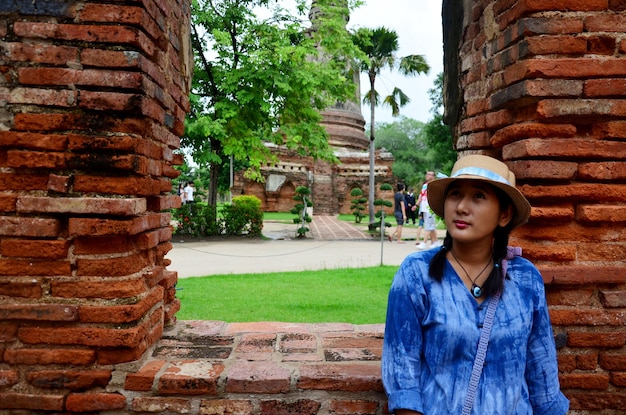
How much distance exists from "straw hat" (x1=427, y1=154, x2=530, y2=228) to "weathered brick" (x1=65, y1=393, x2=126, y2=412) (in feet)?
5.25

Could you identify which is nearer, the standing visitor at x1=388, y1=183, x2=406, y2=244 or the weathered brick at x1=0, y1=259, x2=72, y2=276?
the weathered brick at x1=0, y1=259, x2=72, y2=276

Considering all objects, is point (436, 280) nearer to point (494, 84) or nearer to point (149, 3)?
point (494, 84)

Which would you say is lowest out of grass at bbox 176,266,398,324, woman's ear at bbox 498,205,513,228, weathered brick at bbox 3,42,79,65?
grass at bbox 176,266,398,324

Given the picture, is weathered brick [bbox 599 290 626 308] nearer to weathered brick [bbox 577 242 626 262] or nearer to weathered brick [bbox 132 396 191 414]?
weathered brick [bbox 577 242 626 262]

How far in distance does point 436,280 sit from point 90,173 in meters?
1.52

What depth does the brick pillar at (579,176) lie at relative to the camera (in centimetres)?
213

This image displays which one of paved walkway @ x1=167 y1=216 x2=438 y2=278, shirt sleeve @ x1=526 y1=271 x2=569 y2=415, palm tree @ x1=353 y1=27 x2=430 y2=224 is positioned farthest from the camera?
palm tree @ x1=353 y1=27 x2=430 y2=224

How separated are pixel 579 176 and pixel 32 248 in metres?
2.42

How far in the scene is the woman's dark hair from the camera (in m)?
1.62

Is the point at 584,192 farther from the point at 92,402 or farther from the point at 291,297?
the point at 291,297

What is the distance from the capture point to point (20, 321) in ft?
6.81

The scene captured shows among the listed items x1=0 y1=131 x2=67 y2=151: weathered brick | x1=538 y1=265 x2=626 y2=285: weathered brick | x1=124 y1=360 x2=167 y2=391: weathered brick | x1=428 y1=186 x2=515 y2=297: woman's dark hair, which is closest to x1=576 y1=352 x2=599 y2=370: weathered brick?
x1=538 y1=265 x2=626 y2=285: weathered brick

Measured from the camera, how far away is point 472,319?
5.19 ft

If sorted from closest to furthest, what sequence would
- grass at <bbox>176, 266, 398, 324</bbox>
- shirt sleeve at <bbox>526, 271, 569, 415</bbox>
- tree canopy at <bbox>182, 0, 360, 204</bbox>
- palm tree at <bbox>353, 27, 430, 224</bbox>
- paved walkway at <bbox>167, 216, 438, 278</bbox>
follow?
shirt sleeve at <bbox>526, 271, 569, 415</bbox>
grass at <bbox>176, 266, 398, 324</bbox>
paved walkway at <bbox>167, 216, 438, 278</bbox>
tree canopy at <bbox>182, 0, 360, 204</bbox>
palm tree at <bbox>353, 27, 430, 224</bbox>
